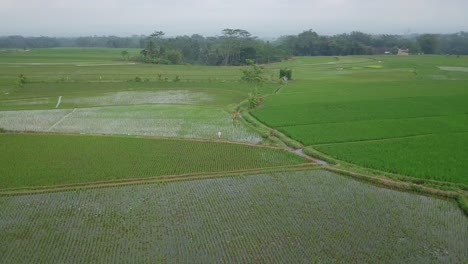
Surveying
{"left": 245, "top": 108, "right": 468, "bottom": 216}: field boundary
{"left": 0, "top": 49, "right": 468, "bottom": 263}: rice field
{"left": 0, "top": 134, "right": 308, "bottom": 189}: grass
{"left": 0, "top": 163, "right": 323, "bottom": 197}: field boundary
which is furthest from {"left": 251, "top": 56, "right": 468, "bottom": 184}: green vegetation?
{"left": 0, "top": 134, "right": 308, "bottom": 189}: grass

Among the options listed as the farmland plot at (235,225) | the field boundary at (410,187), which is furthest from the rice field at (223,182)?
the field boundary at (410,187)

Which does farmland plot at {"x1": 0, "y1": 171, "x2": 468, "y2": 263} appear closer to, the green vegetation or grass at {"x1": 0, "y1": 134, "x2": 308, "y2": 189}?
grass at {"x1": 0, "y1": 134, "x2": 308, "y2": 189}

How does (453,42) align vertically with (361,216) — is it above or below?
above

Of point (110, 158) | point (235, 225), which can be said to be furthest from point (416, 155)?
point (110, 158)

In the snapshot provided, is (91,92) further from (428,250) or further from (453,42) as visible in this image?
(453,42)

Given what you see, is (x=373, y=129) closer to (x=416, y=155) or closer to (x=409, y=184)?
(x=416, y=155)

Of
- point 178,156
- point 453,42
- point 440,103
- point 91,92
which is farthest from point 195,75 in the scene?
point 453,42

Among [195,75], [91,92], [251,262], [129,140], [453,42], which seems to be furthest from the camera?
[453,42]

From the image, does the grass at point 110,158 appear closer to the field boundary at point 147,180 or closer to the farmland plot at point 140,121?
the field boundary at point 147,180
